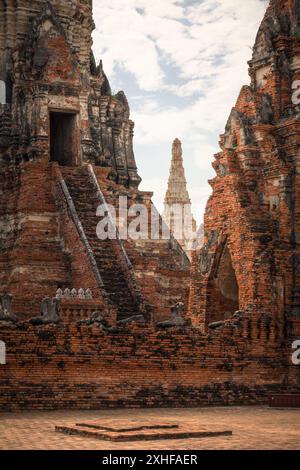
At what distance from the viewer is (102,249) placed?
1085 inches

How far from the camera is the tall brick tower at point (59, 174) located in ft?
91.0

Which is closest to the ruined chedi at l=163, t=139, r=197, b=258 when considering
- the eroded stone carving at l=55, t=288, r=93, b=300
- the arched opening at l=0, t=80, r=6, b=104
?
the arched opening at l=0, t=80, r=6, b=104

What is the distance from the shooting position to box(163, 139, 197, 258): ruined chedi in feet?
195

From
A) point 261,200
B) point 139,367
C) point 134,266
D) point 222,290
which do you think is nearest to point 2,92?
point 134,266

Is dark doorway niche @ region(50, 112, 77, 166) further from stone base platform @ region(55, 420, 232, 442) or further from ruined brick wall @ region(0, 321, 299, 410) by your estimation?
stone base platform @ region(55, 420, 232, 442)

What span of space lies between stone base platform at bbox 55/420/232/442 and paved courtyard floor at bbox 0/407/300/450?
0.15m

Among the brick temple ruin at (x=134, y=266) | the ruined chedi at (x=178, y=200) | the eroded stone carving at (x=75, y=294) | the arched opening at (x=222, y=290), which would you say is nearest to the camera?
the brick temple ruin at (x=134, y=266)

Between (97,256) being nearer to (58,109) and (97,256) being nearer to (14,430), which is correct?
(58,109)

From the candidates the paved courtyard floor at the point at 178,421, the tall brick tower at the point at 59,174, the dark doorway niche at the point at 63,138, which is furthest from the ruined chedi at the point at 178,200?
the paved courtyard floor at the point at 178,421

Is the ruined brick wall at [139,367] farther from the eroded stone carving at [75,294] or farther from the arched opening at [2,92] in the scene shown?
the arched opening at [2,92]

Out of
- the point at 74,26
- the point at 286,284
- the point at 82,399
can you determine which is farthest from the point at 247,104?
the point at 74,26

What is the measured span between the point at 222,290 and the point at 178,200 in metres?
37.1

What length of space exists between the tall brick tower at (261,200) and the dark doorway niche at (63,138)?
10305 millimetres

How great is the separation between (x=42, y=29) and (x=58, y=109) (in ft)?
7.96
